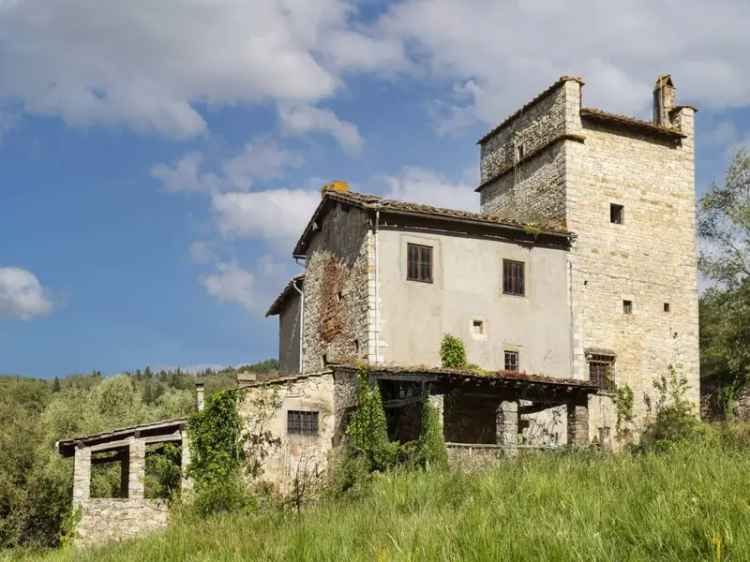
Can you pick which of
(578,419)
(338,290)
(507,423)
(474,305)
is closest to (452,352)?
(474,305)

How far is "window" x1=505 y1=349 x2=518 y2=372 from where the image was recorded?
2461 cm

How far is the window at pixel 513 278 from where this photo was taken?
25.0 meters

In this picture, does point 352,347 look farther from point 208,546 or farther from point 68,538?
point 208,546

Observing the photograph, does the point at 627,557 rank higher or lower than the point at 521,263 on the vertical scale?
lower

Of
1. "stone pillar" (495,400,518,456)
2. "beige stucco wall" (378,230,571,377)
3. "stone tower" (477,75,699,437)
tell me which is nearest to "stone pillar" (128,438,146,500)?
"beige stucco wall" (378,230,571,377)

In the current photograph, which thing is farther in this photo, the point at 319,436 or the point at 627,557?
the point at 319,436

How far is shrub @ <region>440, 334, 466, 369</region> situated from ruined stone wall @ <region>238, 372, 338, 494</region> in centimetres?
321

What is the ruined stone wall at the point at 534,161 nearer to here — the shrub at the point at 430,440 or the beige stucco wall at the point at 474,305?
the beige stucco wall at the point at 474,305

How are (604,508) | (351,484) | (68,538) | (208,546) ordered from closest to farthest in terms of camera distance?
(604,508) < (208,546) < (351,484) < (68,538)

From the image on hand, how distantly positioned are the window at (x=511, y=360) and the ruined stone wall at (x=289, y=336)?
7648 mm

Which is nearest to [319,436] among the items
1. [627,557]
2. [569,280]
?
[569,280]

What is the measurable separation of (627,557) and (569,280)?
63.3 ft

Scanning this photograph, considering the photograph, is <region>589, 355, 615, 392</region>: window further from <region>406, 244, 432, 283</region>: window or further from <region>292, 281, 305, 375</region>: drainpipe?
<region>292, 281, 305, 375</region>: drainpipe

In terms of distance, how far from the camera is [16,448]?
1035 inches
